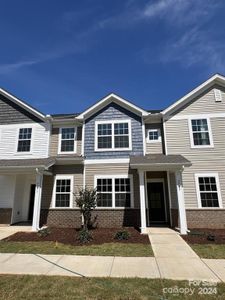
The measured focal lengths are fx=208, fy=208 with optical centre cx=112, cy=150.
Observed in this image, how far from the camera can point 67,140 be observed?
14.3 meters

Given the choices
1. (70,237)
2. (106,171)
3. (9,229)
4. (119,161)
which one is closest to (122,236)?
(70,237)

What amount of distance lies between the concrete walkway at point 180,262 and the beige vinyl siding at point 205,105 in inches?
308

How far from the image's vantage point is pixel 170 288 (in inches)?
191

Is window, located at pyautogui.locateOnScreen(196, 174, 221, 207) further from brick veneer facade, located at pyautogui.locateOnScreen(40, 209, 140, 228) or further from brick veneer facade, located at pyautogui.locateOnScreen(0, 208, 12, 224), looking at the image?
brick veneer facade, located at pyautogui.locateOnScreen(0, 208, 12, 224)

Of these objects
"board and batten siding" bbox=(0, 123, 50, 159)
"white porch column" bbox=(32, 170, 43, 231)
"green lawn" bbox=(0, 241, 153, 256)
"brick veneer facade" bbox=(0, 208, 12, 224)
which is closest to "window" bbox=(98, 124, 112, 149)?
"board and batten siding" bbox=(0, 123, 50, 159)

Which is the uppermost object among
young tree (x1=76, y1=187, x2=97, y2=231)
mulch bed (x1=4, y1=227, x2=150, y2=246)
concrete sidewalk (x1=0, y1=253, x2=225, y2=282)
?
young tree (x1=76, y1=187, x2=97, y2=231)

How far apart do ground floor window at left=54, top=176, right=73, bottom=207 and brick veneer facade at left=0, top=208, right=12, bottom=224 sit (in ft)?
9.52

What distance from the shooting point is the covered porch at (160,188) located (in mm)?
11016

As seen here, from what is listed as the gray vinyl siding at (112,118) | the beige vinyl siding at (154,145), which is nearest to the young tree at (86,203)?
the gray vinyl siding at (112,118)

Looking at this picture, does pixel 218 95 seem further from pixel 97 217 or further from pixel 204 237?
pixel 97 217

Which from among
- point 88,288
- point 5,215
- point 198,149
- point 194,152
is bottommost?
point 88,288

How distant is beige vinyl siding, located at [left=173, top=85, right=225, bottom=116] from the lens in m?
13.3

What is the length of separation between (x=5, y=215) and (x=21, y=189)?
71.8 inches

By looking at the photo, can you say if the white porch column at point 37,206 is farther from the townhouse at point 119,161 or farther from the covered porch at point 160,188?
the covered porch at point 160,188
